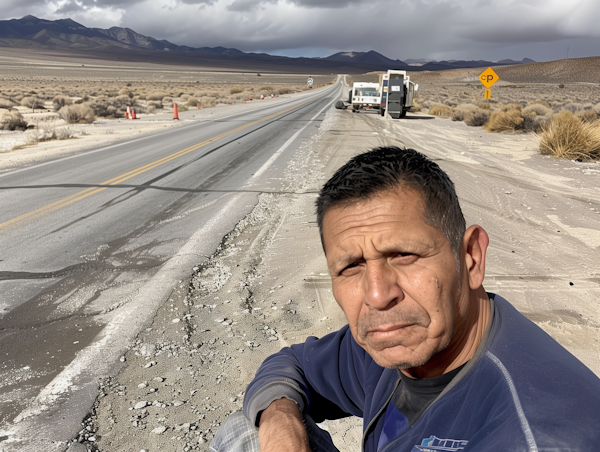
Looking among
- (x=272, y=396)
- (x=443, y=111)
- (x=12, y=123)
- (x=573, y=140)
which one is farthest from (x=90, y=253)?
(x=443, y=111)

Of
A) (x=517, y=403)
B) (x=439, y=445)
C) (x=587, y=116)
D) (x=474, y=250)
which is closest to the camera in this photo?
(x=517, y=403)

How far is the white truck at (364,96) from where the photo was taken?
28125mm

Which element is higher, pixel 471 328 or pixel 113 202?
pixel 471 328

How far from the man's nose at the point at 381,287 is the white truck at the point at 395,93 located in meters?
24.7

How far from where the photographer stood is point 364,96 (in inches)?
1113

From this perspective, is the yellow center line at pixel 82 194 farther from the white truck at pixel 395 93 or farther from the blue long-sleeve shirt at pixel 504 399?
the white truck at pixel 395 93

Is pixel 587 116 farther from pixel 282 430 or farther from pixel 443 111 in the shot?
pixel 282 430

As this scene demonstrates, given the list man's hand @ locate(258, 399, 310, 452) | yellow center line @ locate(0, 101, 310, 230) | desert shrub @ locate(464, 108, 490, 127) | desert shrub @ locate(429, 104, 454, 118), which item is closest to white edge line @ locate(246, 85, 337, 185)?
yellow center line @ locate(0, 101, 310, 230)

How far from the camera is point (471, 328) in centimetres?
143

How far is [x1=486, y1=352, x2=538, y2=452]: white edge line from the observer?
927 millimetres

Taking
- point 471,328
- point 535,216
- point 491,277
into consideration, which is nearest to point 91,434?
point 471,328

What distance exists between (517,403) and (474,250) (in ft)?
1.92

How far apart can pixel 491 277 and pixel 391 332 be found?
3.69 metres

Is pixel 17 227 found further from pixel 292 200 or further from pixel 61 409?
pixel 61 409
